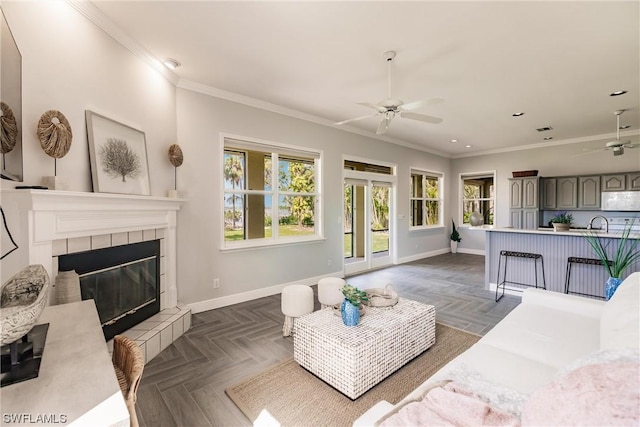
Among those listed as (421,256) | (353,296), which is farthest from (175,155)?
(421,256)

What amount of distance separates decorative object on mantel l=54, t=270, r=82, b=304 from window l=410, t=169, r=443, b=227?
6643mm

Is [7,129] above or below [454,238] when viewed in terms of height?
above

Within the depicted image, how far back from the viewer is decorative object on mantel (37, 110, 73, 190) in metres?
1.85

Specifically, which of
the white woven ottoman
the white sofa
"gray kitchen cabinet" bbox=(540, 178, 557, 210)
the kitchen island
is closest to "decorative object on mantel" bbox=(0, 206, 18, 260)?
the white woven ottoman

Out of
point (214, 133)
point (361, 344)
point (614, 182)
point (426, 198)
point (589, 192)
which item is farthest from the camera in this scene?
point (426, 198)

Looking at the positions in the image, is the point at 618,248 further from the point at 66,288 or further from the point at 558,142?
the point at 66,288

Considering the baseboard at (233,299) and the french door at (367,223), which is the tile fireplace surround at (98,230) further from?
A: the french door at (367,223)

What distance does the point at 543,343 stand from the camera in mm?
1903

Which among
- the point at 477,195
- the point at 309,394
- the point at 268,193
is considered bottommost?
the point at 309,394

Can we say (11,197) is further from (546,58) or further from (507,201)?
(507,201)

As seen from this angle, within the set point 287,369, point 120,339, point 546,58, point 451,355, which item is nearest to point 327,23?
point 546,58

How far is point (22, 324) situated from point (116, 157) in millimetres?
1935

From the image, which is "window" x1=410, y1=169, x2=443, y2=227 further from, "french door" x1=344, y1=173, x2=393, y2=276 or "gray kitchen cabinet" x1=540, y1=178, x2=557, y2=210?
"gray kitchen cabinet" x1=540, y1=178, x2=557, y2=210

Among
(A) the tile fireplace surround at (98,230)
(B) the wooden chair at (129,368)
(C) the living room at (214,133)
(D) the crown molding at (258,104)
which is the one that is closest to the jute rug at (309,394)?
(B) the wooden chair at (129,368)
